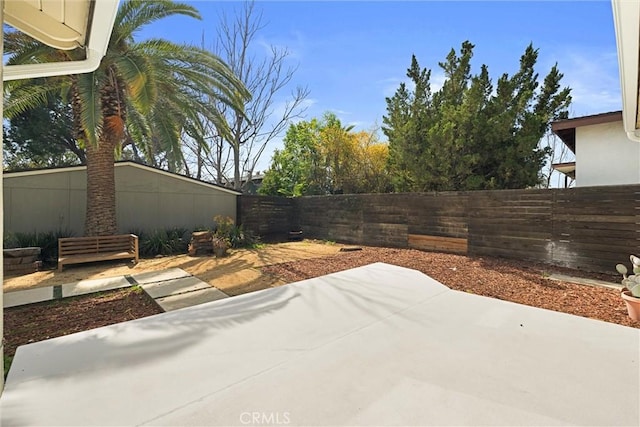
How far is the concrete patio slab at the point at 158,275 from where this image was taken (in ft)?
18.0

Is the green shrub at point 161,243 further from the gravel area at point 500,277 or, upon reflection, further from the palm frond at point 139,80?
the palm frond at point 139,80

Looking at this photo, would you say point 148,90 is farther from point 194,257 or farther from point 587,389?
point 587,389

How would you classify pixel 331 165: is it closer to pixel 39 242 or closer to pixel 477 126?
pixel 477 126

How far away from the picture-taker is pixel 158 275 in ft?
19.3

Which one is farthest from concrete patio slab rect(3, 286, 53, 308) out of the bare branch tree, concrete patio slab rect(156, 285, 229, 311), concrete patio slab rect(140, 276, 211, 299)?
the bare branch tree

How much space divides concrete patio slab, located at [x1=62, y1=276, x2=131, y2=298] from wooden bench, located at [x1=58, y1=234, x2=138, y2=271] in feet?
4.53

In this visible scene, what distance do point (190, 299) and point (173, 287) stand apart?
866 millimetres

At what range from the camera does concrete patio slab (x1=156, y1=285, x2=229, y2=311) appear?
13.5 ft

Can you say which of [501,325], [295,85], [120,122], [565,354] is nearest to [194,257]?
[120,122]

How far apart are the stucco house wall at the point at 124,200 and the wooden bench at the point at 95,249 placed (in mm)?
1629

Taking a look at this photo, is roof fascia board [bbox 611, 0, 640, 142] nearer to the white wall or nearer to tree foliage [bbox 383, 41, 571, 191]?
the white wall

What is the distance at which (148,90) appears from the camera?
6059 mm

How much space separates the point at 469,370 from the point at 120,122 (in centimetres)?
880

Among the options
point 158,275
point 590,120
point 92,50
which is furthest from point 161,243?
point 590,120
